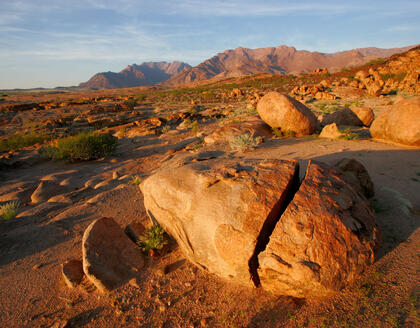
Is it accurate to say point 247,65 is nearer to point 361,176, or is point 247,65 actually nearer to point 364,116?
point 364,116

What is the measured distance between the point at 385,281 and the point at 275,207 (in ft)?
4.64

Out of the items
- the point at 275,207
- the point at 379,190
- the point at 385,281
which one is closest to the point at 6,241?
the point at 275,207

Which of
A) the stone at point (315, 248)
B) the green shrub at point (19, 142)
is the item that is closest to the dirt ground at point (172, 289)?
the stone at point (315, 248)

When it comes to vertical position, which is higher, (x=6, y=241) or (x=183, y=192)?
(x=183, y=192)

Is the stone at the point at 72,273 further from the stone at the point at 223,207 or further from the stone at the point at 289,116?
the stone at the point at 289,116

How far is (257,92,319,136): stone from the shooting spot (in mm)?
8328

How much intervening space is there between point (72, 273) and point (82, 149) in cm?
729

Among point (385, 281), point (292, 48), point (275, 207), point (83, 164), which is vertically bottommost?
point (83, 164)

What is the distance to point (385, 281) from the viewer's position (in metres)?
2.42

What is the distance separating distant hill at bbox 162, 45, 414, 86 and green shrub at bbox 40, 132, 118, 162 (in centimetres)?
10635

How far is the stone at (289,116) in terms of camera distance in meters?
8.33

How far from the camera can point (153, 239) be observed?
314cm

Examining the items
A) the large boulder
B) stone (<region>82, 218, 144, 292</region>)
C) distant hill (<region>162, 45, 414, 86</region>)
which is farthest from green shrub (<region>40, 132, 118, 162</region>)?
distant hill (<region>162, 45, 414, 86</region>)

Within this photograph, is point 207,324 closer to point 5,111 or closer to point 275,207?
point 275,207
